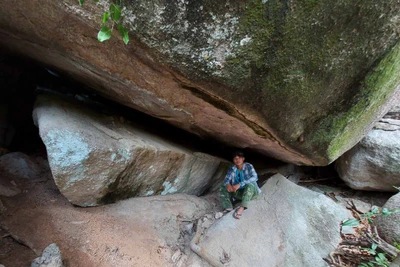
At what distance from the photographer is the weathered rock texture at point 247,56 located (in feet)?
6.43

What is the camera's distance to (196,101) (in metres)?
2.78

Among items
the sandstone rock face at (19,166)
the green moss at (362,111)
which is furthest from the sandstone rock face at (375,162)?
the sandstone rock face at (19,166)

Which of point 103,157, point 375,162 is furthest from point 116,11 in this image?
point 375,162

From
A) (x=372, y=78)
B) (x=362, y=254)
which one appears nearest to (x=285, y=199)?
(x=362, y=254)

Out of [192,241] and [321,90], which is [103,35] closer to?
[321,90]

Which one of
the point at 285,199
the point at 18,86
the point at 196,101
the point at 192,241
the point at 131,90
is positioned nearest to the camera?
the point at 196,101

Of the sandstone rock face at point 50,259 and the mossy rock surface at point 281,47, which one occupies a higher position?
the mossy rock surface at point 281,47

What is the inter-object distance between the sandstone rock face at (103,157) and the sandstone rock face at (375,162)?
2825 millimetres

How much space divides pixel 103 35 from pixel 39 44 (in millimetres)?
1720

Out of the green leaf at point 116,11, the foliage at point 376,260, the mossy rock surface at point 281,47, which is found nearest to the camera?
the green leaf at point 116,11

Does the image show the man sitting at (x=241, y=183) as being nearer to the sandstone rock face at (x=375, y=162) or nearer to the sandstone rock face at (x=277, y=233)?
the sandstone rock face at (x=277, y=233)

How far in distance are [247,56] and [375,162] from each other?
3689 mm

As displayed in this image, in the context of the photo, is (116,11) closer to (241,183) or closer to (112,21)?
(112,21)

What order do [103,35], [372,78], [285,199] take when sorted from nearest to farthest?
[103,35], [372,78], [285,199]
